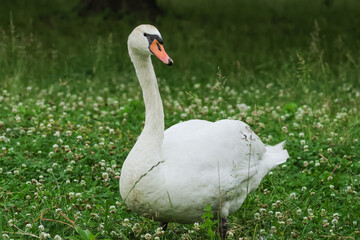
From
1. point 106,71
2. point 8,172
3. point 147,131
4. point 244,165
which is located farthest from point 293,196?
point 106,71

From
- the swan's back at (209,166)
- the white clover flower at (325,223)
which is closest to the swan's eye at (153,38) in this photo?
the swan's back at (209,166)

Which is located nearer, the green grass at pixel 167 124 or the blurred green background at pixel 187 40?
the green grass at pixel 167 124

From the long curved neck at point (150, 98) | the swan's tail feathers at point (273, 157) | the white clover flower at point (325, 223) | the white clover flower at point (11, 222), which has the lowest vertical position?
the white clover flower at point (325, 223)

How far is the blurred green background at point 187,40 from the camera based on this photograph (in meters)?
9.26

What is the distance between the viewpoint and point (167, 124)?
24.1 feet

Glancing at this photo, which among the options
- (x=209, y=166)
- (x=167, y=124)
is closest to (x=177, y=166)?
(x=209, y=166)

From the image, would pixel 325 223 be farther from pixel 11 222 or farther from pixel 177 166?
pixel 11 222

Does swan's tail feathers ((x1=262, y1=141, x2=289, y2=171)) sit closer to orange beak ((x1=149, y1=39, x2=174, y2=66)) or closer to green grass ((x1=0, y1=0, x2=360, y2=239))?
green grass ((x1=0, y1=0, x2=360, y2=239))

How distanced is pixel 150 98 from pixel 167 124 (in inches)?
111

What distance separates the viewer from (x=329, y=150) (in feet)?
20.2

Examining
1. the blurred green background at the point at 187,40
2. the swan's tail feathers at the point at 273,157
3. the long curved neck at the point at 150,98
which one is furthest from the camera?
the blurred green background at the point at 187,40

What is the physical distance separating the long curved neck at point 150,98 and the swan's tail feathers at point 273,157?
3.59 feet

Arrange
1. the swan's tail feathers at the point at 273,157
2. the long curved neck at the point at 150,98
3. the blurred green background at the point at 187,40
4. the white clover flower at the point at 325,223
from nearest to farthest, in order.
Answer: the long curved neck at the point at 150,98 < the white clover flower at the point at 325,223 < the swan's tail feathers at the point at 273,157 < the blurred green background at the point at 187,40

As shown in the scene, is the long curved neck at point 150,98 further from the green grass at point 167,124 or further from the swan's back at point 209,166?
the green grass at point 167,124
